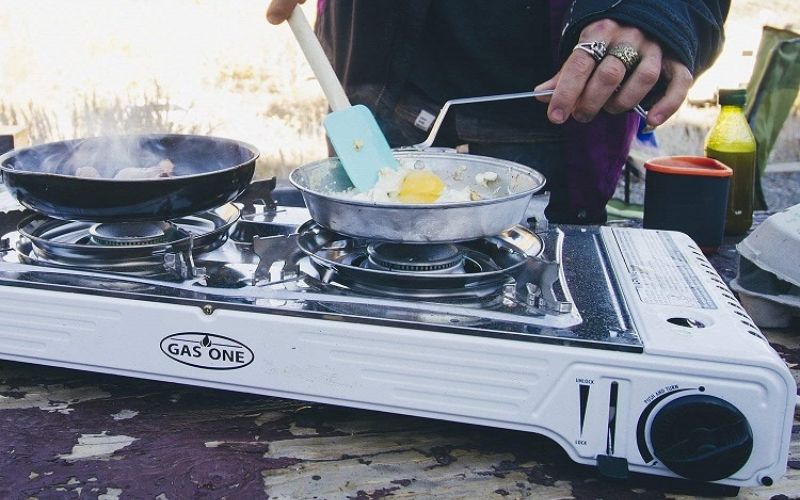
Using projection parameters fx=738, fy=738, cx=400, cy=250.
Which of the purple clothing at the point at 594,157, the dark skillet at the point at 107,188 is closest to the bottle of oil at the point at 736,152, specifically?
the purple clothing at the point at 594,157

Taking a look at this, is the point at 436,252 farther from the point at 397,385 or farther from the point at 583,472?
the point at 583,472

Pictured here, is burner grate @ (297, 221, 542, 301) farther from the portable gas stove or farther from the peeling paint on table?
the peeling paint on table

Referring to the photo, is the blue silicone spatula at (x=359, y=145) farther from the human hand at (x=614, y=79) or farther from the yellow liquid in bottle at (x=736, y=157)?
the yellow liquid in bottle at (x=736, y=157)

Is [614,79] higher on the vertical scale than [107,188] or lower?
higher

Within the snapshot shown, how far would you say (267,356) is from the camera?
1.03 meters

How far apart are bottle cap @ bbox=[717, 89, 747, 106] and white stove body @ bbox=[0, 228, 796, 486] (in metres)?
1.11

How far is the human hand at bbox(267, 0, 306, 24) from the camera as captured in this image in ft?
Answer: 4.86

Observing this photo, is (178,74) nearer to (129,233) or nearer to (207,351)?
(129,233)

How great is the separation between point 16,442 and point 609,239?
1.03 meters

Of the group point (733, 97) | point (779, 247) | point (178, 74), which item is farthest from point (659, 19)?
point (178, 74)

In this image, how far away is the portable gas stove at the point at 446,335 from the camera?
2.97 ft

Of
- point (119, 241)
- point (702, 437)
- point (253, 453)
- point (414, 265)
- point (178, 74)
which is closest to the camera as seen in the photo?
point (702, 437)

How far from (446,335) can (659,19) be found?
0.74 m

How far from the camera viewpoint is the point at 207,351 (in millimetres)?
1057
